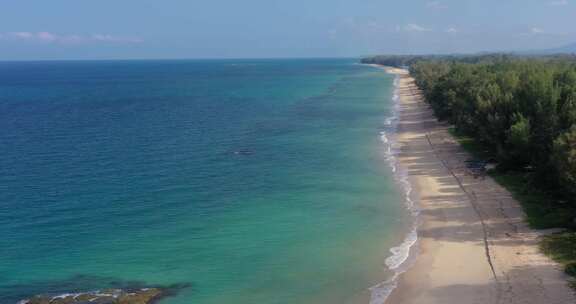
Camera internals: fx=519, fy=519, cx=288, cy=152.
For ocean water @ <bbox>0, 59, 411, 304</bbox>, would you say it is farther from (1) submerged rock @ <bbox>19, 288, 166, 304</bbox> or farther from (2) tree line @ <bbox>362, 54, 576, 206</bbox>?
(2) tree line @ <bbox>362, 54, 576, 206</bbox>

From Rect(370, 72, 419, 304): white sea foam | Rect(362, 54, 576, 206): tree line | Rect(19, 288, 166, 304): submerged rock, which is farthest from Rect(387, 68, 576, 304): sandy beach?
Rect(19, 288, 166, 304): submerged rock

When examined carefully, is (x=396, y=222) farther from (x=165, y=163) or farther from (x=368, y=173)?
(x=165, y=163)

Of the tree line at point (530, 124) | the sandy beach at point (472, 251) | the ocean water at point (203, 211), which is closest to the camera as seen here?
the sandy beach at point (472, 251)

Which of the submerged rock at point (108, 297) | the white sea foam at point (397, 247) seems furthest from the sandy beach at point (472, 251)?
the submerged rock at point (108, 297)

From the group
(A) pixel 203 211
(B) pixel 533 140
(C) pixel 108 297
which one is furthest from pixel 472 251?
(C) pixel 108 297

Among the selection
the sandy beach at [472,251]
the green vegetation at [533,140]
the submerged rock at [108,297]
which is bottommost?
the submerged rock at [108,297]

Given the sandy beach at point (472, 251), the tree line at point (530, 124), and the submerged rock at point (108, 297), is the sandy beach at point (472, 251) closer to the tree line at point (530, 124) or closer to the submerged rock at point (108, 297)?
the tree line at point (530, 124)

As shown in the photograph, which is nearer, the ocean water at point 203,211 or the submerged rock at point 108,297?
the submerged rock at point 108,297
